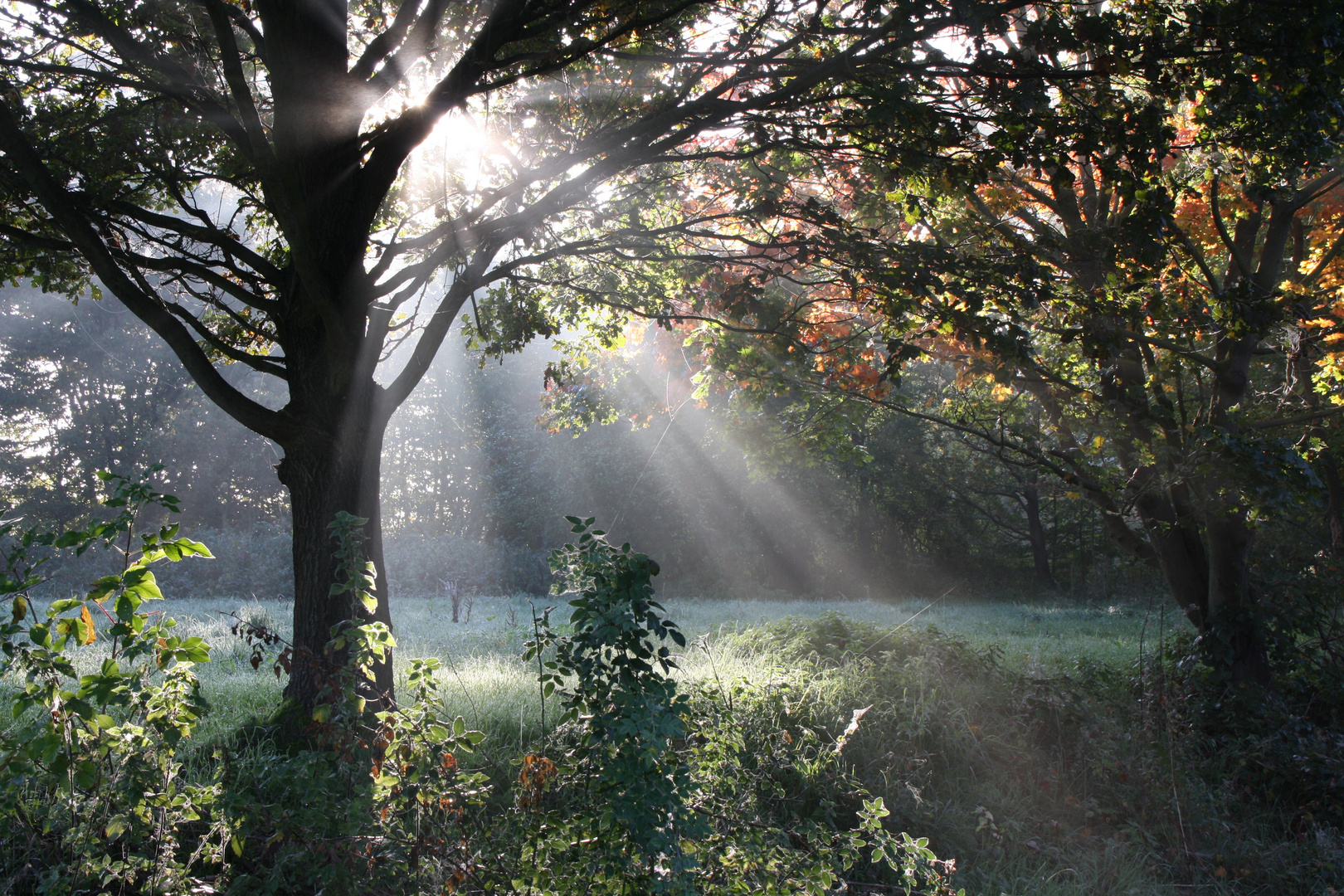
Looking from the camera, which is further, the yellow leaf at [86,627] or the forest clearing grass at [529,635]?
the forest clearing grass at [529,635]

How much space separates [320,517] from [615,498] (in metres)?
13.7

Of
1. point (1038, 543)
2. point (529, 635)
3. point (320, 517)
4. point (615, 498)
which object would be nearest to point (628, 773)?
point (529, 635)

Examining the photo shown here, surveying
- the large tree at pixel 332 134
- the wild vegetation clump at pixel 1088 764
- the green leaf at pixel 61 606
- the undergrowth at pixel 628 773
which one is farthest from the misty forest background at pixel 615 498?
the green leaf at pixel 61 606

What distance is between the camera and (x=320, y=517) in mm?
4383

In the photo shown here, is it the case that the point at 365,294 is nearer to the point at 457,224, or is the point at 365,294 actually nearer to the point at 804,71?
the point at 457,224

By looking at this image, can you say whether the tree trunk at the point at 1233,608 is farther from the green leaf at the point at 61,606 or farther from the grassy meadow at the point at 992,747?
the green leaf at the point at 61,606

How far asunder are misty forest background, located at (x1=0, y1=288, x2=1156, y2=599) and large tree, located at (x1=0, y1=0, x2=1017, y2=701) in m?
10.2

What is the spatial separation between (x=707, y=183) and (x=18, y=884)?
5.52m

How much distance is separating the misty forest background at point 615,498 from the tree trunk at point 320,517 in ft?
35.7

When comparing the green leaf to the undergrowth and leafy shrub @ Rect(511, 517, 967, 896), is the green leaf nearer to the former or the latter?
the undergrowth

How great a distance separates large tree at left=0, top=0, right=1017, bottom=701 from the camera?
12.8 ft

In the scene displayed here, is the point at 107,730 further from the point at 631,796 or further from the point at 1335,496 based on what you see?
the point at 1335,496

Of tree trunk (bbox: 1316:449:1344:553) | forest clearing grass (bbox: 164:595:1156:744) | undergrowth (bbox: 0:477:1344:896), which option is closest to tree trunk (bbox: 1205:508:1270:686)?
undergrowth (bbox: 0:477:1344:896)

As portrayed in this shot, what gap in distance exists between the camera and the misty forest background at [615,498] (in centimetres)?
1750
